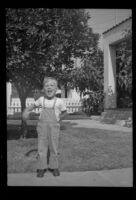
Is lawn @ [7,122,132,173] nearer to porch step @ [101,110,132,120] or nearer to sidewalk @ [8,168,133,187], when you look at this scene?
sidewalk @ [8,168,133,187]

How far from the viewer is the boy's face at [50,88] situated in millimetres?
4920

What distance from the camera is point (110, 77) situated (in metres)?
15.0

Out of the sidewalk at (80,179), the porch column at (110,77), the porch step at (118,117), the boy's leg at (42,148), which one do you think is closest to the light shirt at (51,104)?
the boy's leg at (42,148)

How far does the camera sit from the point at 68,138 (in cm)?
927

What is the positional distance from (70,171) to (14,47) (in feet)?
8.83

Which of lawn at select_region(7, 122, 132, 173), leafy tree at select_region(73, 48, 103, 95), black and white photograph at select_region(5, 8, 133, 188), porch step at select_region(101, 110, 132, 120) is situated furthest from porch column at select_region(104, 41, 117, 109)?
lawn at select_region(7, 122, 132, 173)

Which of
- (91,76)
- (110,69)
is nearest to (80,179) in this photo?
(110,69)

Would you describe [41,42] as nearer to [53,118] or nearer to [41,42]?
[41,42]

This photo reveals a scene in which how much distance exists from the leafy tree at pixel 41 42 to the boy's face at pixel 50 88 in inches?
77.8

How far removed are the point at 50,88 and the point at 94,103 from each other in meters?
12.3

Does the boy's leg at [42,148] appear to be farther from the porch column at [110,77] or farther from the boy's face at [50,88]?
the porch column at [110,77]

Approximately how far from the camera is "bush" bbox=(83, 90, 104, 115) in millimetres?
16678
